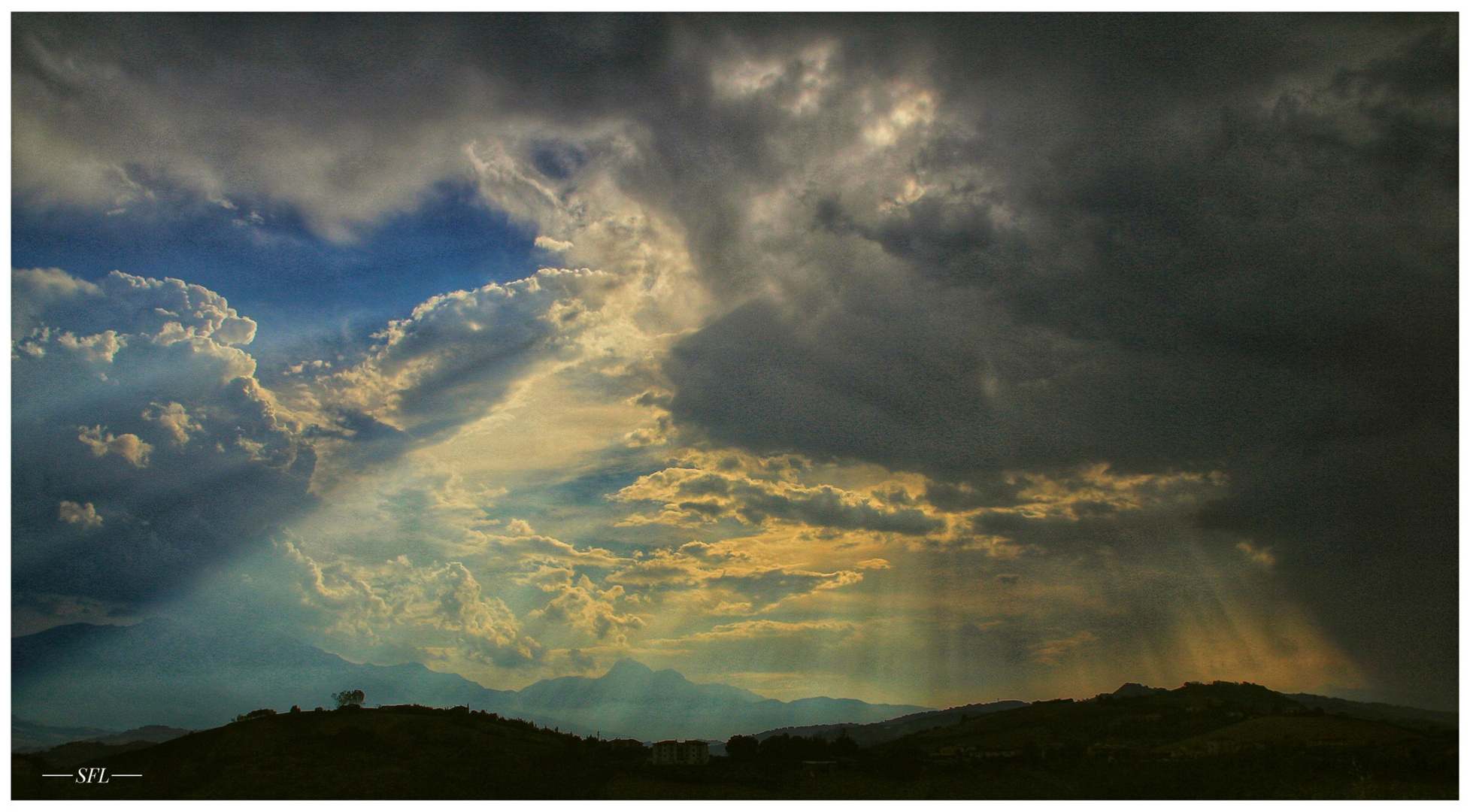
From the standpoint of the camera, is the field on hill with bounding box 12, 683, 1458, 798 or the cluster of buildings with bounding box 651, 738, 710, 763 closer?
the field on hill with bounding box 12, 683, 1458, 798

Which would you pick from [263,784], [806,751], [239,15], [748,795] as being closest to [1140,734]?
[806,751]

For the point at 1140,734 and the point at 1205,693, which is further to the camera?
the point at 1205,693

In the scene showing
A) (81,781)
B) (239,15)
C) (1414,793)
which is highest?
(239,15)

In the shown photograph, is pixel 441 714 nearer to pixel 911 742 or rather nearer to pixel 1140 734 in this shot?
pixel 911 742

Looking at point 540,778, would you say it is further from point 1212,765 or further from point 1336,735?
point 1336,735

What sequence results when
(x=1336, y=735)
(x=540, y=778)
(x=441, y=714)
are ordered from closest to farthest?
(x=540, y=778)
(x=1336, y=735)
(x=441, y=714)

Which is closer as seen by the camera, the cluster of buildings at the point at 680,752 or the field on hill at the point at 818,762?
the field on hill at the point at 818,762

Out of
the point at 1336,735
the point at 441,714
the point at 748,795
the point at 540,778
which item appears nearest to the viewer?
the point at 748,795

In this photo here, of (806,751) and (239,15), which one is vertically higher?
(239,15)

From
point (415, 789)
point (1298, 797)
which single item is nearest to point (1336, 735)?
point (1298, 797)
